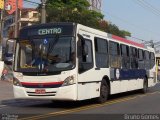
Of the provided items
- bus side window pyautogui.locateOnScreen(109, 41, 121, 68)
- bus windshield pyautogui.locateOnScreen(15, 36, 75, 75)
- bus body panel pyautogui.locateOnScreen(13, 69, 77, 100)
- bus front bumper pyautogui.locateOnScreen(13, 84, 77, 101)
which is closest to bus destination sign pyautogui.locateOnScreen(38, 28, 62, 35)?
bus windshield pyautogui.locateOnScreen(15, 36, 75, 75)

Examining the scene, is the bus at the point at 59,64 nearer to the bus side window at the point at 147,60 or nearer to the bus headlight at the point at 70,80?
the bus headlight at the point at 70,80

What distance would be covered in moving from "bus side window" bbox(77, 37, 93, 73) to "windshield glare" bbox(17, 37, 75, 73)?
0.37 meters

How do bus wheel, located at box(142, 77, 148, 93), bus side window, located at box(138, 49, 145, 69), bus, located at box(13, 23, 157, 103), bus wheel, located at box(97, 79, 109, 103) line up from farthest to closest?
1. bus wheel, located at box(142, 77, 148, 93)
2. bus side window, located at box(138, 49, 145, 69)
3. bus wheel, located at box(97, 79, 109, 103)
4. bus, located at box(13, 23, 157, 103)

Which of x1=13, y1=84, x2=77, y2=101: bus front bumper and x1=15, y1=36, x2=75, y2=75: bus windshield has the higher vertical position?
x1=15, y1=36, x2=75, y2=75: bus windshield

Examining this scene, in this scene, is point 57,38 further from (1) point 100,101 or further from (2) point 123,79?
(2) point 123,79

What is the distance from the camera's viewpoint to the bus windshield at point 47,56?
15.5 m

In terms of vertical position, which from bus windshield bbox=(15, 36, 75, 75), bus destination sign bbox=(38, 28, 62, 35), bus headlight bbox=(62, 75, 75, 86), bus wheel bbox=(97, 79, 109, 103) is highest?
bus destination sign bbox=(38, 28, 62, 35)

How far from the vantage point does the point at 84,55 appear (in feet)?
52.7

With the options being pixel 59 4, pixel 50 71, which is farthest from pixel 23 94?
pixel 59 4

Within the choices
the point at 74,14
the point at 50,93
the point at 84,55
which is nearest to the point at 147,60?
the point at 84,55

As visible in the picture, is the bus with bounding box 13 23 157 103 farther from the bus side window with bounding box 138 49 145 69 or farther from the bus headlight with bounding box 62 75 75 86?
the bus side window with bounding box 138 49 145 69

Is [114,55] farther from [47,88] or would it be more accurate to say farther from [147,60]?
[147,60]

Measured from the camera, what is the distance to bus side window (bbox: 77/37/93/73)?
1581cm

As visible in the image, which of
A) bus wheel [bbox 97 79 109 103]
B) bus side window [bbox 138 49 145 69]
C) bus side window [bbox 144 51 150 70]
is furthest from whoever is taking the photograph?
bus side window [bbox 144 51 150 70]
